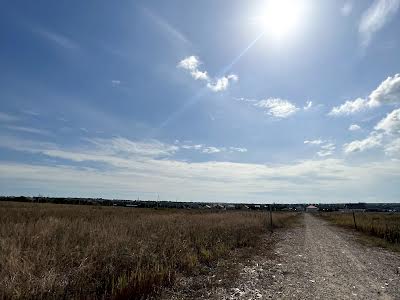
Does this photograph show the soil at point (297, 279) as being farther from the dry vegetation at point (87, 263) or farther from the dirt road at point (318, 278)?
the dry vegetation at point (87, 263)

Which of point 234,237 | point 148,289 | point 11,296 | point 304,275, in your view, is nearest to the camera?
point 11,296

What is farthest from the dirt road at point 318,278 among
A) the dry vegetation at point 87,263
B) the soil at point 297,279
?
the dry vegetation at point 87,263

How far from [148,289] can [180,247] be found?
4945 millimetres

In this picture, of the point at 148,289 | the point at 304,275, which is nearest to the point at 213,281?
the point at 148,289

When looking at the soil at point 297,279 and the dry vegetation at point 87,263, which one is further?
the soil at point 297,279

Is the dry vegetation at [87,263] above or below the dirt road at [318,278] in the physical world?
above

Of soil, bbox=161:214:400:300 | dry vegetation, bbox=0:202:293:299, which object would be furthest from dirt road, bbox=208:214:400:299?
dry vegetation, bbox=0:202:293:299

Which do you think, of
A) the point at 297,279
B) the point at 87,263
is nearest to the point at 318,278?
the point at 297,279

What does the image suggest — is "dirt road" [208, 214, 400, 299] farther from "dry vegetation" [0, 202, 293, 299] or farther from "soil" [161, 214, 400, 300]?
"dry vegetation" [0, 202, 293, 299]

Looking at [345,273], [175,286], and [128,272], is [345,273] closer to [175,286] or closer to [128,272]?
[175,286]

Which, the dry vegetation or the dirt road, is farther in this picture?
the dirt road

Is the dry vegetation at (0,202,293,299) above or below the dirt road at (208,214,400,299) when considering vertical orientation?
above

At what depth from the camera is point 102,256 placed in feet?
30.9

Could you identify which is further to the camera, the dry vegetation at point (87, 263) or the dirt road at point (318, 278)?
the dirt road at point (318, 278)
